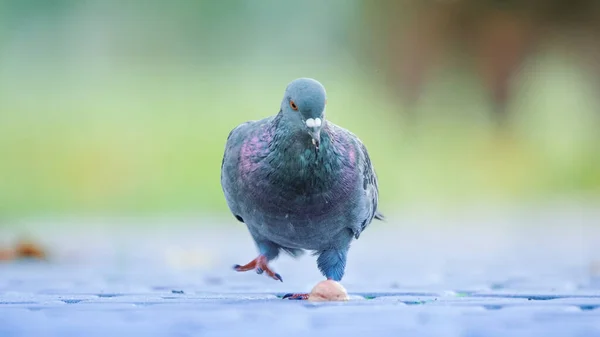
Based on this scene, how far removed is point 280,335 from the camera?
292cm

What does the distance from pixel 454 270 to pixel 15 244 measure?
3.30m

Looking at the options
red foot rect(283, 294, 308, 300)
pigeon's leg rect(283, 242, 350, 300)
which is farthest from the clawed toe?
pigeon's leg rect(283, 242, 350, 300)

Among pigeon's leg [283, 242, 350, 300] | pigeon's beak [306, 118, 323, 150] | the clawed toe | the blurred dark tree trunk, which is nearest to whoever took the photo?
pigeon's beak [306, 118, 323, 150]

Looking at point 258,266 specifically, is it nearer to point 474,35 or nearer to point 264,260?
point 264,260

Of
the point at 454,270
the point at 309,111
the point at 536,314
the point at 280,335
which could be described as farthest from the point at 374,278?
the point at 280,335

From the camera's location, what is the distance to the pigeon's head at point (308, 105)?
150 inches

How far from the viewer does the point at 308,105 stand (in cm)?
382

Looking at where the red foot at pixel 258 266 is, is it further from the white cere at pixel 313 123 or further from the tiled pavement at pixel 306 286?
the white cere at pixel 313 123

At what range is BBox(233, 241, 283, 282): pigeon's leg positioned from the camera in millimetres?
4371

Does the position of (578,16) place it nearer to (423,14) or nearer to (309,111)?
(423,14)

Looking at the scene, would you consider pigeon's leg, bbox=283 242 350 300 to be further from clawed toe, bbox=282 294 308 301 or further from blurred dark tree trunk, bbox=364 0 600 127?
blurred dark tree trunk, bbox=364 0 600 127

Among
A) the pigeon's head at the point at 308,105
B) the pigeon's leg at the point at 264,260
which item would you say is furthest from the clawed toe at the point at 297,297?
the pigeon's head at the point at 308,105

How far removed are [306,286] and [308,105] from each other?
1.64 m

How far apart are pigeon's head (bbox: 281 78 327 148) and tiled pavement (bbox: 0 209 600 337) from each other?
0.68m
